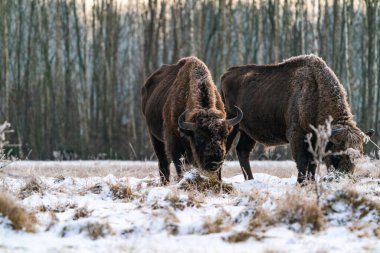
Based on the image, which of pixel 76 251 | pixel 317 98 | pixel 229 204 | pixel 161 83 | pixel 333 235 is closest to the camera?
pixel 76 251

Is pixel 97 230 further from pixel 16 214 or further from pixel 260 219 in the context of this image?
pixel 260 219

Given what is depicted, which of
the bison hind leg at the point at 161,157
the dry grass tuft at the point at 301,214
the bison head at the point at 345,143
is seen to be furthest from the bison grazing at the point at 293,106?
the dry grass tuft at the point at 301,214

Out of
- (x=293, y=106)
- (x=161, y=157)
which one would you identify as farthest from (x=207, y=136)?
(x=161, y=157)

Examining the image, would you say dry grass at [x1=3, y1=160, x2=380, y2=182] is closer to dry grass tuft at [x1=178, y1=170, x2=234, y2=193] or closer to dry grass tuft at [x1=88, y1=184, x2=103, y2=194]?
dry grass tuft at [x1=178, y1=170, x2=234, y2=193]

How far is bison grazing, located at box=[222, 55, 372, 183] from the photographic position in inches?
364

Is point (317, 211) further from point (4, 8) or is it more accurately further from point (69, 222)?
point (4, 8)

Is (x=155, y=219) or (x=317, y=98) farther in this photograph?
(x=317, y=98)

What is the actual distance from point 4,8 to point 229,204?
2314 cm

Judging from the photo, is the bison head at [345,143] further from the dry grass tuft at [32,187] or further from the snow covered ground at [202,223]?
the dry grass tuft at [32,187]

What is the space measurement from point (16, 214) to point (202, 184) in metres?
2.69

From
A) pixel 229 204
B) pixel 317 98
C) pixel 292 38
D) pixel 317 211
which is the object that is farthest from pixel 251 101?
pixel 292 38

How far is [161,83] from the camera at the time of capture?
1192 cm

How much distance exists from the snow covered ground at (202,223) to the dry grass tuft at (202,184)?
0.60m

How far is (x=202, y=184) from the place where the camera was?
8.05m
